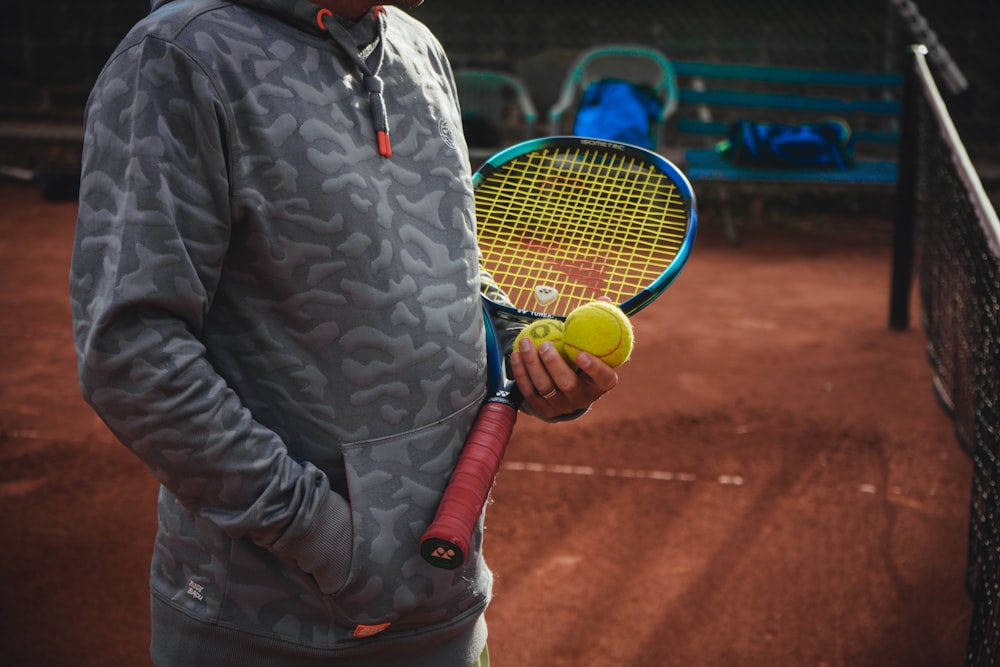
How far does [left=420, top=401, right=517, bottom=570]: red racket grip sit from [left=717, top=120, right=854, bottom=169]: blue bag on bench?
20.8 feet

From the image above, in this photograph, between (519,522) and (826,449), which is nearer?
(519,522)

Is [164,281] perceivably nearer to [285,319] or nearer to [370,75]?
[285,319]

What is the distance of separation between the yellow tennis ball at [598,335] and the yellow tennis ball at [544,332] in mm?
28

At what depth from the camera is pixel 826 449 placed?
4016 millimetres

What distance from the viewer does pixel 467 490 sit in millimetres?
1335

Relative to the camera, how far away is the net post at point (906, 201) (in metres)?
5.25

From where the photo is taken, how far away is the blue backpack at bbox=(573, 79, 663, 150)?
7406 mm

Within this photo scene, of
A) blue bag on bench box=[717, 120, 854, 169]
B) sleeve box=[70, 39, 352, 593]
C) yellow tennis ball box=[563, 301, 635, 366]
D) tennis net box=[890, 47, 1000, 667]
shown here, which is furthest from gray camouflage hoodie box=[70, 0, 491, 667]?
blue bag on bench box=[717, 120, 854, 169]

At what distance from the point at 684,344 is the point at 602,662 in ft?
9.07

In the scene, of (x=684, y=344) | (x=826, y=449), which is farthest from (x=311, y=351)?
(x=684, y=344)

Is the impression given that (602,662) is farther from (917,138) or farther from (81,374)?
(917,138)

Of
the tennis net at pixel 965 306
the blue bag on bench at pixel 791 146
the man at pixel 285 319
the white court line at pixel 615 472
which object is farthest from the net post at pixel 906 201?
the man at pixel 285 319

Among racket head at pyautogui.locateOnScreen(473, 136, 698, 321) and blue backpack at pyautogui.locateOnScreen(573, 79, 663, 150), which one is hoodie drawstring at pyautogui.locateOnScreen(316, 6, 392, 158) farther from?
blue backpack at pyautogui.locateOnScreen(573, 79, 663, 150)

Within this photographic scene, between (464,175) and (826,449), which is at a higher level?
(464,175)
